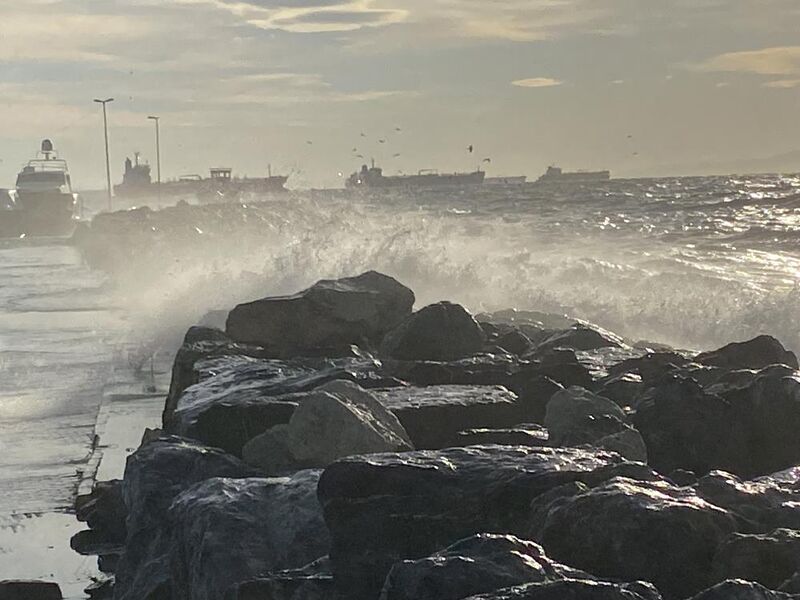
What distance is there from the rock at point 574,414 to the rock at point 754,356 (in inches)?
86.8

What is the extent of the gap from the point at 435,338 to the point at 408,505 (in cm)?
467

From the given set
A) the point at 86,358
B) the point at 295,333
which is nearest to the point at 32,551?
the point at 295,333

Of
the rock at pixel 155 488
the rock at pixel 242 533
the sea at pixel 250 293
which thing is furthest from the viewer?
the sea at pixel 250 293

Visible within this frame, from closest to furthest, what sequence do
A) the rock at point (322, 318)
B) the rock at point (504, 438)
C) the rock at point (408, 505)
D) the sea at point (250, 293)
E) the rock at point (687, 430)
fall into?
the rock at point (408, 505) < the rock at point (504, 438) < the rock at point (687, 430) < the sea at point (250, 293) < the rock at point (322, 318)

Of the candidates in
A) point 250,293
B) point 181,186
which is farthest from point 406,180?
point 250,293

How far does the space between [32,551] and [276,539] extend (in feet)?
9.30

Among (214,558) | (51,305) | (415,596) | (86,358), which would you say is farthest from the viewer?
(51,305)

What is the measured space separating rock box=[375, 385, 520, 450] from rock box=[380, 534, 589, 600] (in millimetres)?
2403

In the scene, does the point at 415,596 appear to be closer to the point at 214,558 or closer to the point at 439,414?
the point at 214,558

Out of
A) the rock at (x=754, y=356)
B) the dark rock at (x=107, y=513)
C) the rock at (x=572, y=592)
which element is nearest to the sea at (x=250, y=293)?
the dark rock at (x=107, y=513)

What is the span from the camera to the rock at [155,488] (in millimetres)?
6168

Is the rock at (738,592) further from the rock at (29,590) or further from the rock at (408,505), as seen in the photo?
the rock at (29,590)

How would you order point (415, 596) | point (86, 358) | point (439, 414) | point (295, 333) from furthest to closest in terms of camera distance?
point (86, 358) < point (295, 333) < point (439, 414) < point (415, 596)

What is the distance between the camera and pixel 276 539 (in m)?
5.17
